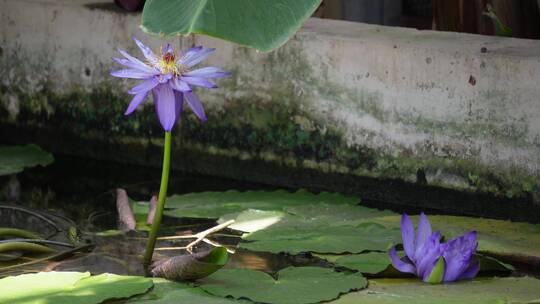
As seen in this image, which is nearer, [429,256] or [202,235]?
[429,256]

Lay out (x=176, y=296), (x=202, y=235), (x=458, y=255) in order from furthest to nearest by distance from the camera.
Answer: (x=202, y=235), (x=458, y=255), (x=176, y=296)

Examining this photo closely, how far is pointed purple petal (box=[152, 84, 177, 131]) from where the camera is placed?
3.28 meters

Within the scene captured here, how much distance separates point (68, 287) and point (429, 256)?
0.92m

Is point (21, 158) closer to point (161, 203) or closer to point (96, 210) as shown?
point (96, 210)

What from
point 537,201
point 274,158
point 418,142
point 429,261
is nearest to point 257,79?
point 274,158

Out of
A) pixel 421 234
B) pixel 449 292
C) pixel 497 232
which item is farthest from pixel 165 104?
pixel 497 232

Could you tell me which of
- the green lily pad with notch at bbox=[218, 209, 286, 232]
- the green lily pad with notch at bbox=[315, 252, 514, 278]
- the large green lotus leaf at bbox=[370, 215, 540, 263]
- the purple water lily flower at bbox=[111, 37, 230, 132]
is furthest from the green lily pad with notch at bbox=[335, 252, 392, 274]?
the purple water lily flower at bbox=[111, 37, 230, 132]

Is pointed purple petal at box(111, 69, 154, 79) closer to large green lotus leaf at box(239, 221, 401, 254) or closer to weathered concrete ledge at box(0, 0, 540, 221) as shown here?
large green lotus leaf at box(239, 221, 401, 254)

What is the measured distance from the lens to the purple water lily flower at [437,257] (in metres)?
3.26

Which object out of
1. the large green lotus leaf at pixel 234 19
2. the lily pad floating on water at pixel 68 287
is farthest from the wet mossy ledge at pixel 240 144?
the large green lotus leaf at pixel 234 19

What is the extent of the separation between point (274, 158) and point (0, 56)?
132cm

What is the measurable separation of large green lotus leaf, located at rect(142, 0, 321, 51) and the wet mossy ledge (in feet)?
5.32

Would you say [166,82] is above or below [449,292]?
above

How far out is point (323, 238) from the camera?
3.60 meters
